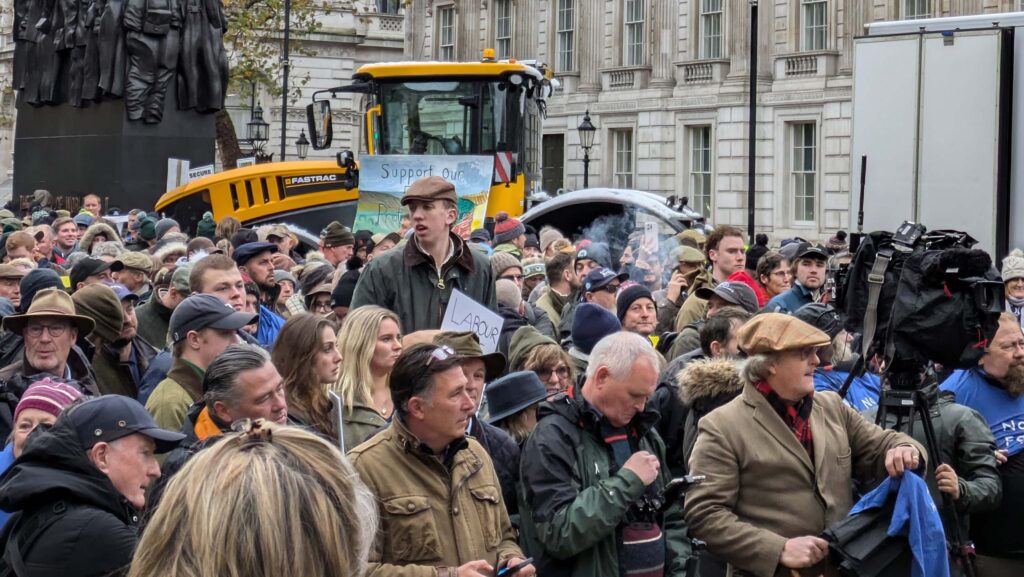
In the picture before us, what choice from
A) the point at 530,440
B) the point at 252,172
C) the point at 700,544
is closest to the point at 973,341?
the point at 700,544

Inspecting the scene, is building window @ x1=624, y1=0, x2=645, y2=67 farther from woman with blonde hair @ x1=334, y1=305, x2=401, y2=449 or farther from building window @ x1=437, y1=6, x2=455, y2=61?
woman with blonde hair @ x1=334, y1=305, x2=401, y2=449

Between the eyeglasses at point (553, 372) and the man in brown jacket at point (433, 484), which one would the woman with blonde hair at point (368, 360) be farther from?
the man in brown jacket at point (433, 484)

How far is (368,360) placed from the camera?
624cm

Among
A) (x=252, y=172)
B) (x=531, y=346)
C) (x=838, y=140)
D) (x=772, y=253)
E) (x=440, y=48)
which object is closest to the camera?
(x=531, y=346)

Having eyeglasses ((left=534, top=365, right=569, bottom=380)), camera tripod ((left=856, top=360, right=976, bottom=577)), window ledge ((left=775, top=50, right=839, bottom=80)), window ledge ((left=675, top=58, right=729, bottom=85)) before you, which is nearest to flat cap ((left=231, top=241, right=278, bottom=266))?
eyeglasses ((left=534, top=365, right=569, bottom=380))

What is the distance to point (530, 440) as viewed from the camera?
5453mm

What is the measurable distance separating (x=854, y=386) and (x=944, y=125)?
27.3 feet

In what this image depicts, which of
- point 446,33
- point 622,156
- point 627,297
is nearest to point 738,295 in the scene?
point 627,297

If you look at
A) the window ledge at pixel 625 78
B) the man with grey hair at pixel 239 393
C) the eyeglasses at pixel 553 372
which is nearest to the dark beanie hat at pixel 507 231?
the eyeglasses at pixel 553 372

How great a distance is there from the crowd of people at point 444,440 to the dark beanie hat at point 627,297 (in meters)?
0.04

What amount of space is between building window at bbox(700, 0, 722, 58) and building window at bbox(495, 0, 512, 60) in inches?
325

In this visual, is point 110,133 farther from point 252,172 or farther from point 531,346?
point 531,346

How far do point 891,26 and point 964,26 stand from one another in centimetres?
99

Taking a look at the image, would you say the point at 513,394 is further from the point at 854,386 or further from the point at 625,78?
the point at 625,78
